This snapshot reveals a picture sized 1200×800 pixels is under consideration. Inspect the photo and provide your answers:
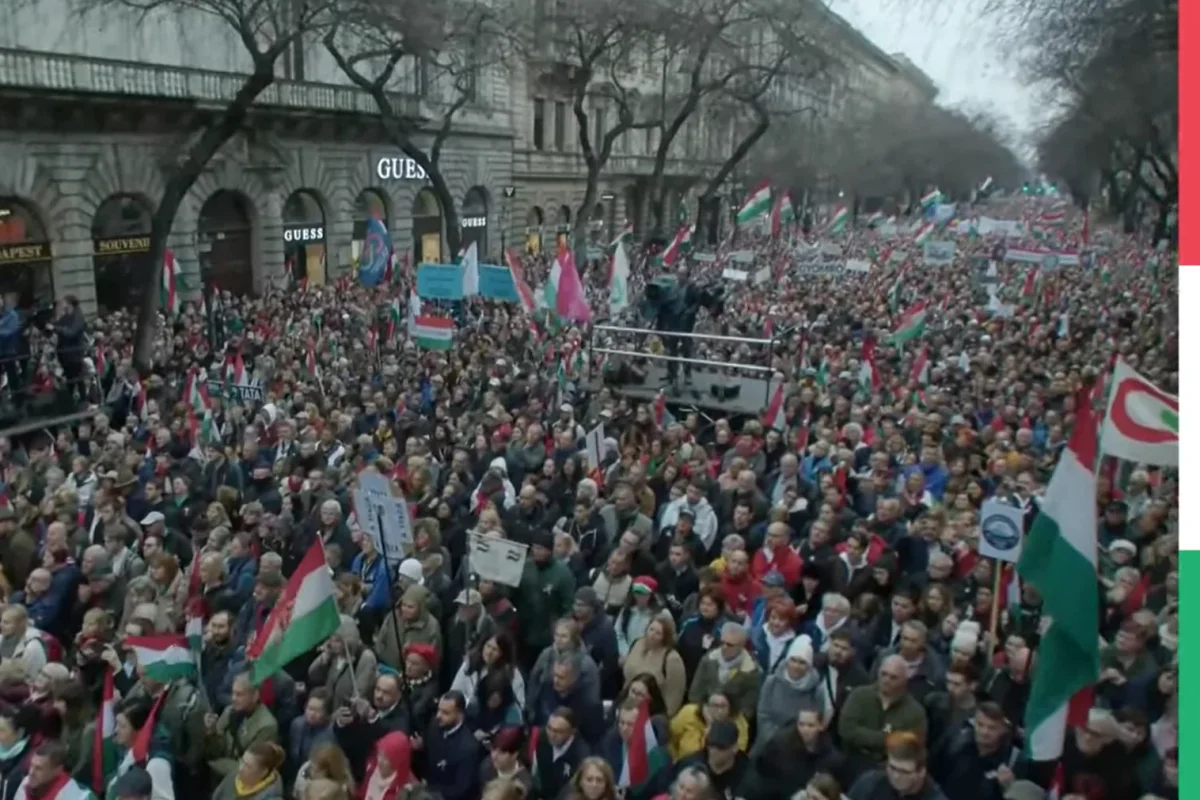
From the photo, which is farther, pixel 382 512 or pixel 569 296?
pixel 569 296

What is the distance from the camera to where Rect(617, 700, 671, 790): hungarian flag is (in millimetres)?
5715

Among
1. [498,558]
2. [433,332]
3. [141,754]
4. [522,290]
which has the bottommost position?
[141,754]

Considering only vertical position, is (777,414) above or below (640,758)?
above

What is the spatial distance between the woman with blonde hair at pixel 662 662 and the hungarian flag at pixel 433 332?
9586 millimetres

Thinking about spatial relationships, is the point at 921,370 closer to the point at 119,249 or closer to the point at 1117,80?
the point at 1117,80

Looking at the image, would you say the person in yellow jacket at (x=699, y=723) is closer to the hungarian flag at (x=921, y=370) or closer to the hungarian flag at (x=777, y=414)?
the hungarian flag at (x=777, y=414)

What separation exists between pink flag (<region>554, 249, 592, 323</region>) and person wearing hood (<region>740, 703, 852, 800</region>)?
36.2 ft

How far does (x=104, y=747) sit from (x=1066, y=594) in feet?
16.4

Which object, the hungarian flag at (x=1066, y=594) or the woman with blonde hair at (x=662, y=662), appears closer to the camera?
the hungarian flag at (x=1066, y=594)

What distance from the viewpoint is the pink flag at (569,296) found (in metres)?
16.0

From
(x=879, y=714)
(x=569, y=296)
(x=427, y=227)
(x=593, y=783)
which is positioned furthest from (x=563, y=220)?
(x=593, y=783)

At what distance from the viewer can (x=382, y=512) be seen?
24.8 ft

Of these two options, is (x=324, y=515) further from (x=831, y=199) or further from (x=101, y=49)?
(x=831, y=199)

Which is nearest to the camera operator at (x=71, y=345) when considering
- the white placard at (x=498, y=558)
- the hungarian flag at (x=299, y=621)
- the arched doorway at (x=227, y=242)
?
the white placard at (x=498, y=558)
